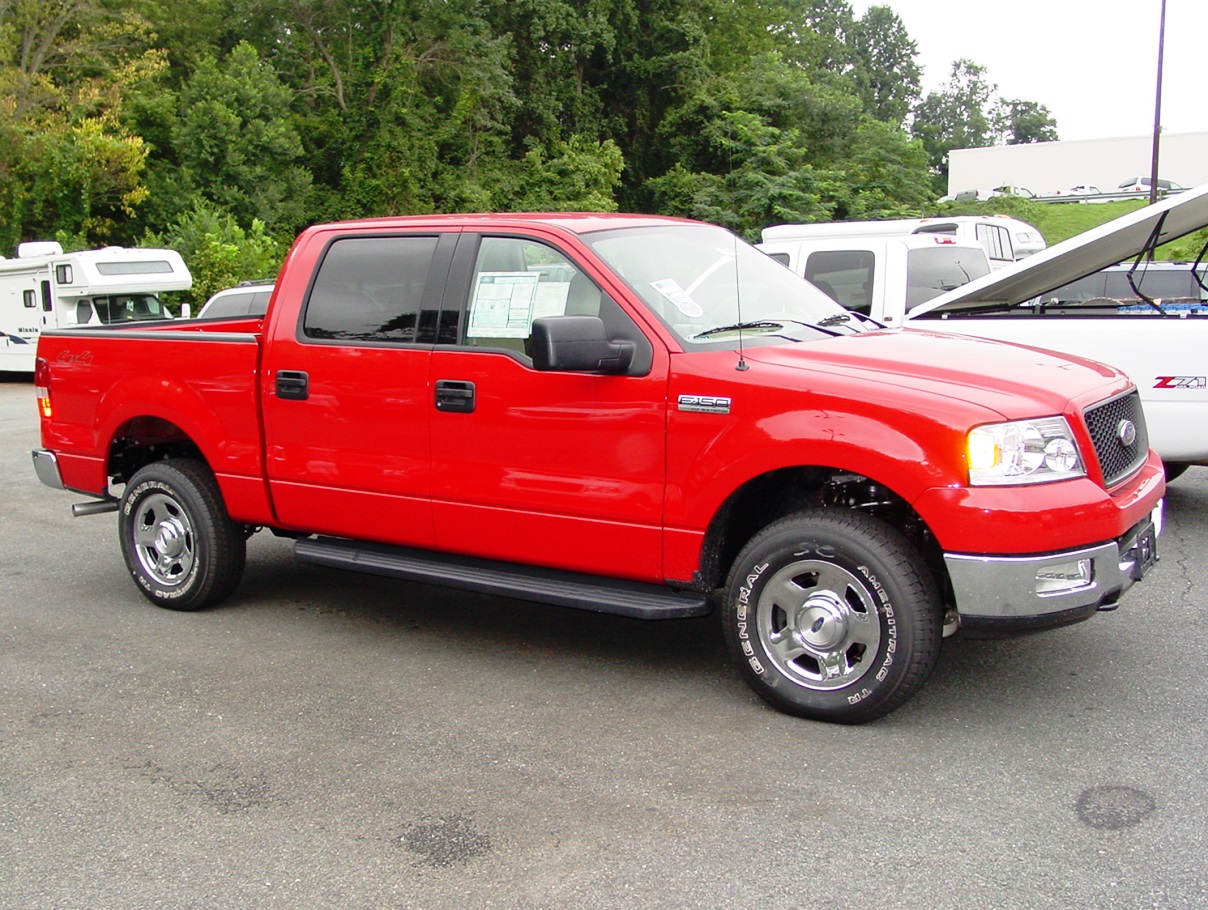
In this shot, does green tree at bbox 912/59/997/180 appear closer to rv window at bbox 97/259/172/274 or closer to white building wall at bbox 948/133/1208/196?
white building wall at bbox 948/133/1208/196

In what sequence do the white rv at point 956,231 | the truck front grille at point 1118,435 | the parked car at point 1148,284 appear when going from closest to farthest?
the truck front grille at point 1118,435 < the parked car at point 1148,284 < the white rv at point 956,231

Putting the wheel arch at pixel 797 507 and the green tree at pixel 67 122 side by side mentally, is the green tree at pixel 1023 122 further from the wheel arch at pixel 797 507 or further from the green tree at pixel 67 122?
the wheel arch at pixel 797 507

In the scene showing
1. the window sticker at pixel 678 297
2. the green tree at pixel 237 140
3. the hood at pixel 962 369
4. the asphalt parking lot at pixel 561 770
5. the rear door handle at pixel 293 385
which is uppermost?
the green tree at pixel 237 140

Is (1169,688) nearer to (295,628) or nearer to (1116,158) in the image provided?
(295,628)

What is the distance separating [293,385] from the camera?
5.83 metres

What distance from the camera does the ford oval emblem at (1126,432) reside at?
194 inches

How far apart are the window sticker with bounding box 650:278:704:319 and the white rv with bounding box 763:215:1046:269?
7.49 metres

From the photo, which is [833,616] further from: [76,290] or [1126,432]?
[76,290]

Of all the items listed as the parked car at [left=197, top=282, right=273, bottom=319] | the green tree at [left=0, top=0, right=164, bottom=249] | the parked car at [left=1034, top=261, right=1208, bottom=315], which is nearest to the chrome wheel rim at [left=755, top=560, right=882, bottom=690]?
the parked car at [left=1034, top=261, right=1208, bottom=315]

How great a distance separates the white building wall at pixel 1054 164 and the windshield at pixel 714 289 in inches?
3125

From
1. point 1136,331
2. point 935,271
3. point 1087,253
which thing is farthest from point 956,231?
point 1087,253

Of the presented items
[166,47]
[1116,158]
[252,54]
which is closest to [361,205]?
[252,54]

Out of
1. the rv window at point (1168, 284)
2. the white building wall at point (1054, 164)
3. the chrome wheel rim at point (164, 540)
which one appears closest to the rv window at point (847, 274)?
the rv window at point (1168, 284)

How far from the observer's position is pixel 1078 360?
5371 mm
